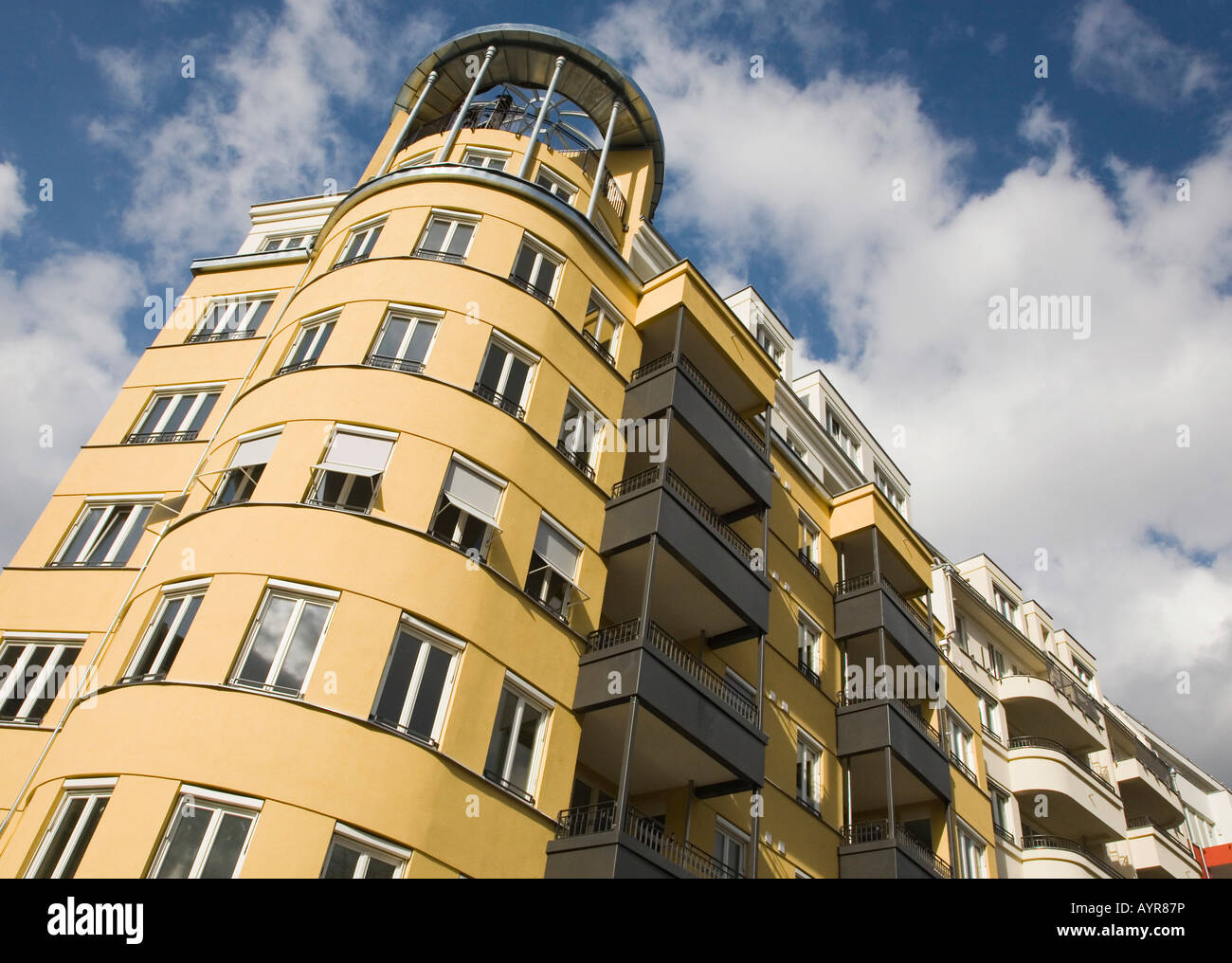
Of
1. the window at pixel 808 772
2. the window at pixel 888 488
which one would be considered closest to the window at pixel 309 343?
the window at pixel 808 772

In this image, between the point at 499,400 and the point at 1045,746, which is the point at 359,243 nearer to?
the point at 499,400

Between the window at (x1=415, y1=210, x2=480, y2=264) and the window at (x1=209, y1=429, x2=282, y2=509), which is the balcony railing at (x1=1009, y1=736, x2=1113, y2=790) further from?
the window at (x1=209, y1=429, x2=282, y2=509)

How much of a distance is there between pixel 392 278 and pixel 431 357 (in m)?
2.46

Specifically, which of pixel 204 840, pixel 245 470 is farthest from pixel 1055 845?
pixel 204 840

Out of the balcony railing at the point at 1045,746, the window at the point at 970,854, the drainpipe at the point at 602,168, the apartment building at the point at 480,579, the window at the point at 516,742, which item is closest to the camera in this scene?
the apartment building at the point at 480,579

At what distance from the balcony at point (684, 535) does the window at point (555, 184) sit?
8137 millimetres

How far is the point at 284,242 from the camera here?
1155 inches

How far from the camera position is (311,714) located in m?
13.3

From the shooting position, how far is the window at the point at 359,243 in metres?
21.0

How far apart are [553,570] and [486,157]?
38.3ft

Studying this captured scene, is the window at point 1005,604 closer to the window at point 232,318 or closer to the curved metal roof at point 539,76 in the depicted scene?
the curved metal roof at point 539,76

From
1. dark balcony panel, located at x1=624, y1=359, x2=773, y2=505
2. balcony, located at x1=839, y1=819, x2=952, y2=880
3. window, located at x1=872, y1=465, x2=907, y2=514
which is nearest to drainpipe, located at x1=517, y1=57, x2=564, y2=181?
dark balcony panel, located at x1=624, y1=359, x2=773, y2=505

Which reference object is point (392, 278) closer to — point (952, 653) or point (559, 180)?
point (559, 180)
